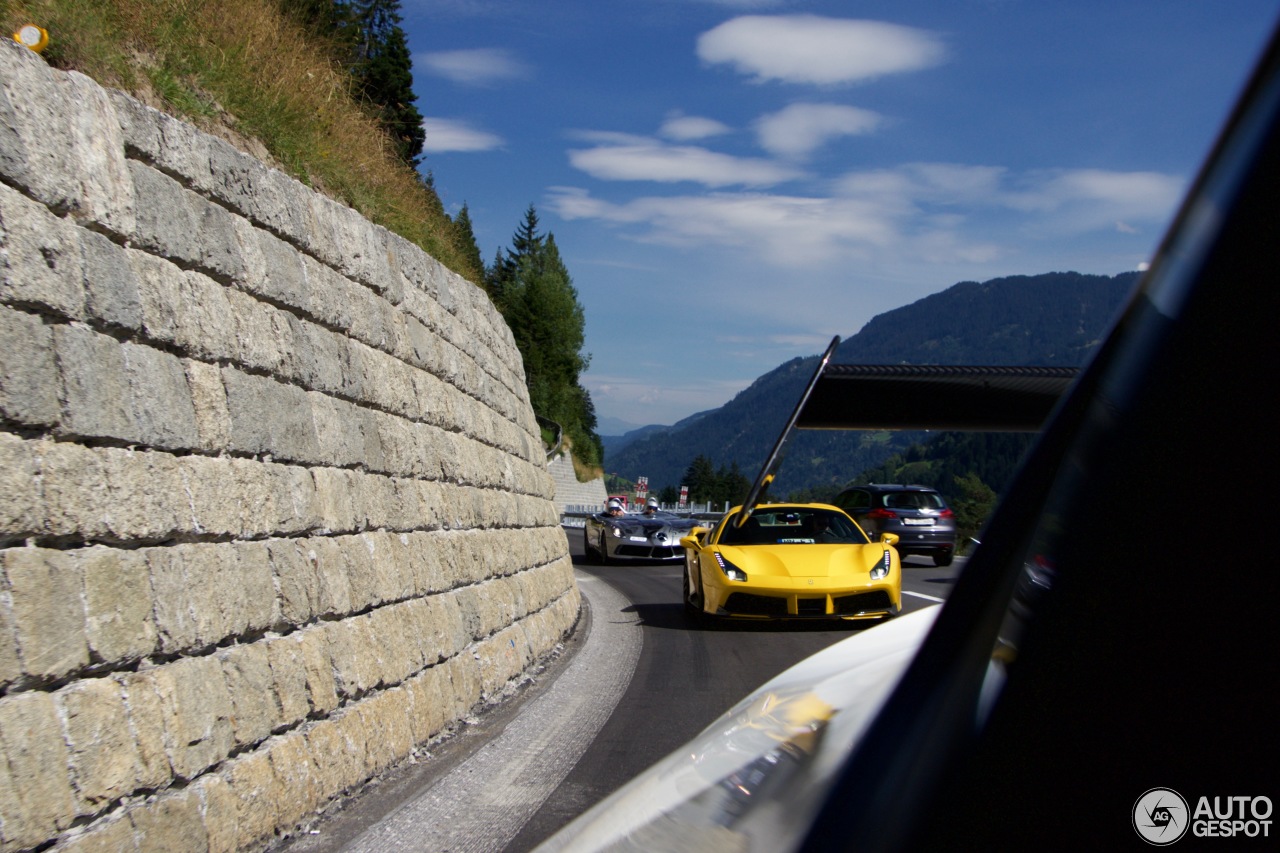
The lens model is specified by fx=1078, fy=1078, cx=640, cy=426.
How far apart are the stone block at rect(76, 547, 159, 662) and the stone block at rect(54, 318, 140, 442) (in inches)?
15.3

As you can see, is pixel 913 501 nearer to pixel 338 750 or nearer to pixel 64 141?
pixel 338 750

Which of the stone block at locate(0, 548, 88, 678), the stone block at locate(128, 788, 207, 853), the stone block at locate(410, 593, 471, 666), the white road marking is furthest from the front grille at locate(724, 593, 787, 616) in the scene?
the stone block at locate(0, 548, 88, 678)

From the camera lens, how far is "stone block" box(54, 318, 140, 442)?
3.28 meters

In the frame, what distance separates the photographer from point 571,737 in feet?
19.2

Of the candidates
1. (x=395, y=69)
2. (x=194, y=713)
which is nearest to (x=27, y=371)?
(x=194, y=713)

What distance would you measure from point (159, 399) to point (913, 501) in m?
19.1

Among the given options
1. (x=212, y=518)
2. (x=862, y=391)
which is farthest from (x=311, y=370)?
(x=862, y=391)

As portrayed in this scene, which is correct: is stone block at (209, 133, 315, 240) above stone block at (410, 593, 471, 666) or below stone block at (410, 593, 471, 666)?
above

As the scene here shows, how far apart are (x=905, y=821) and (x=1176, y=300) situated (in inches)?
17.2

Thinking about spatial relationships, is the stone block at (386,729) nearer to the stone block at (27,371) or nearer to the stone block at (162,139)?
the stone block at (27,371)

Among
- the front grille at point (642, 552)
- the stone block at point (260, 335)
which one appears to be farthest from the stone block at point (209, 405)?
the front grille at point (642, 552)

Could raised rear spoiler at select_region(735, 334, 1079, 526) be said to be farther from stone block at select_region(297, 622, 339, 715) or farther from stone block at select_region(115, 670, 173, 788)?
stone block at select_region(297, 622, 339, 715)

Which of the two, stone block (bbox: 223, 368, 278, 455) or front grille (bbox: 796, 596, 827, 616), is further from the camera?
front grille (bbox: 796, 596, 827, 616)

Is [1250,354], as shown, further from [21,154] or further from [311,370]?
[311,370]
